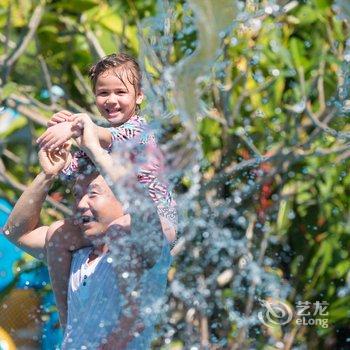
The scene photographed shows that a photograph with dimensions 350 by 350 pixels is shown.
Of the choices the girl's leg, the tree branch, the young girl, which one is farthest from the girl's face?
the tree branch

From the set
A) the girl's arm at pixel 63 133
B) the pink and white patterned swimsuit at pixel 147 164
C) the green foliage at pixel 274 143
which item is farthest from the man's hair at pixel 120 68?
the green foliage at pixel 274 143

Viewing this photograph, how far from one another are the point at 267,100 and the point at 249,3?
46cm

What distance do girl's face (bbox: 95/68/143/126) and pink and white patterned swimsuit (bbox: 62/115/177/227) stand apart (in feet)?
0.11

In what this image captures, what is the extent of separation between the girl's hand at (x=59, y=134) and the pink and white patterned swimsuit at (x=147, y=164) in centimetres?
14

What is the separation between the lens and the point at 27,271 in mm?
4773

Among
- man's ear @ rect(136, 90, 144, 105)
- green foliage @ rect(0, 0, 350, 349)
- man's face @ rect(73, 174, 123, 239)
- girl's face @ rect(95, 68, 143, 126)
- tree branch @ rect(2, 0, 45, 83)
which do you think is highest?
girl's face @ rect(95, 68, 143, 126)

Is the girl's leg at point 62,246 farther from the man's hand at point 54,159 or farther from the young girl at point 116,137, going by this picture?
the man's hand at point 54,159

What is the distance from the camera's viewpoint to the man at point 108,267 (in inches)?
133

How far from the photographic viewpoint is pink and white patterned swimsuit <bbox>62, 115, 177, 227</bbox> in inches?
135

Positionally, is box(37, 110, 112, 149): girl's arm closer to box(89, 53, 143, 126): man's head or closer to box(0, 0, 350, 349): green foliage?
box(89, 53, 143, 126): man's head

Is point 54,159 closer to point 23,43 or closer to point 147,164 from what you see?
point 147,164

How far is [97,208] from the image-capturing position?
11.3ft

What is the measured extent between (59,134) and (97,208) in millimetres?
248

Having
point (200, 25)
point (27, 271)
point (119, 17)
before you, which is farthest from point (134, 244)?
point (119, 17)
